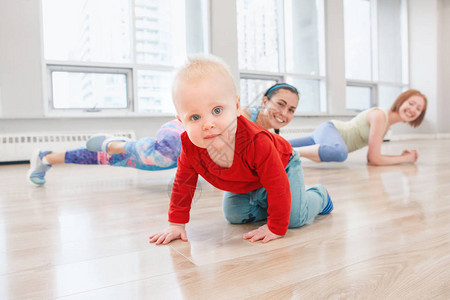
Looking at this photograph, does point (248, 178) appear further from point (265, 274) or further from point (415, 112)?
point (415, 112)

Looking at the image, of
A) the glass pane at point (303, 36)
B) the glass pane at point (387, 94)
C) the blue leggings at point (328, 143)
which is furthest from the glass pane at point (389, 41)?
the blue leggings at point (328, 143)

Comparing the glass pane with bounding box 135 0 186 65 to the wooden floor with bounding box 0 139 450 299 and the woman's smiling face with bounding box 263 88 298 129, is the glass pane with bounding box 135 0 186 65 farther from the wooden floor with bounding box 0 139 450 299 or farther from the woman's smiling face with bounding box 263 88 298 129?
the wooden floor with bounding box 0 139 450 299

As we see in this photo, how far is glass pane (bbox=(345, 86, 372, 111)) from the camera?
19.8 feet

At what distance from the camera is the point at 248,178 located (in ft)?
3.10

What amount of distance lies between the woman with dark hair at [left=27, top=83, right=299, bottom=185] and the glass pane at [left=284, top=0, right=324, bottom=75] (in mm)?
3522

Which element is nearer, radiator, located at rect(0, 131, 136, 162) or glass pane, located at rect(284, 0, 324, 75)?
radiator, located at rect(0, 131, 136, 162)

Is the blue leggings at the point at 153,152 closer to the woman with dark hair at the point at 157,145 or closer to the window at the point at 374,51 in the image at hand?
the woman with dark hair at the point at 157,145

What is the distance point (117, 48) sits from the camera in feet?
12.8

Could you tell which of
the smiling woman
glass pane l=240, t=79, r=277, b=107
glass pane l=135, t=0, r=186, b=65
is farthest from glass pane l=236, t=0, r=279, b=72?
the smiling woman

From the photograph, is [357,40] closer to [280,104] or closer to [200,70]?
[280,104]

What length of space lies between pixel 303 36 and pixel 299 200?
15.8 feet

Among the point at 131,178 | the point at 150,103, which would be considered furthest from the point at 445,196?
the point at 150,103

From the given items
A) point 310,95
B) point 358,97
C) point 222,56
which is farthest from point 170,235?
point 358,97

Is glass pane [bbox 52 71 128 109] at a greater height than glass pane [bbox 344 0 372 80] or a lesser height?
lesser
